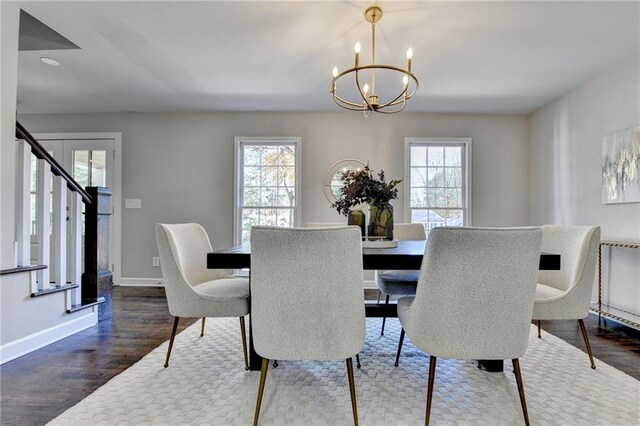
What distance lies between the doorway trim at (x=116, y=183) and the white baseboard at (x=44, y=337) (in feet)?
5.85

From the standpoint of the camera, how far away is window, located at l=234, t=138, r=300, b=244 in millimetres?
4418

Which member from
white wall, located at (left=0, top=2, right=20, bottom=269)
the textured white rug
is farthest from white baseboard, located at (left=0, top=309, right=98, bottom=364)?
the textured white rug

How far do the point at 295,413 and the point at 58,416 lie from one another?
1.09 meters

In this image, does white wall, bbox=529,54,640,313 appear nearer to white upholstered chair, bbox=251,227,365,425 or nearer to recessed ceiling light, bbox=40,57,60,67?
white upholstered chair, bbox=251,227,365,425

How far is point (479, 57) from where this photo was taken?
2822mm

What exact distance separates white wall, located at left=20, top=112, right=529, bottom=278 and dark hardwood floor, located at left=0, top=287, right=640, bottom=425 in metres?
1.59

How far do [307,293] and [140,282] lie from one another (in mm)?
3953

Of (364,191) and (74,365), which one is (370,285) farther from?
(74,365)

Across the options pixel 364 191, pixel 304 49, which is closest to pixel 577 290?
pixel 364 191

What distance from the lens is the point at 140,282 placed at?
4.40 metres

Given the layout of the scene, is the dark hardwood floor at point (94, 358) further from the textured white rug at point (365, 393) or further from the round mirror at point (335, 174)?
the round mirror at point (335, 174)

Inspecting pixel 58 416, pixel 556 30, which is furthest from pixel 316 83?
pixel 58 416

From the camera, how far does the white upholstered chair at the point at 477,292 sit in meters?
1.25

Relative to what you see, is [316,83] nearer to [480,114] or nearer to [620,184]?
[480,114]
